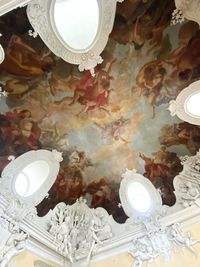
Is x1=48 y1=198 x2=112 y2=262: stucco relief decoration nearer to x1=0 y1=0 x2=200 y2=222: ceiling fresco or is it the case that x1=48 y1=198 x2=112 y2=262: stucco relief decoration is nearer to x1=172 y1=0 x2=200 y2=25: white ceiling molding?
x1=0 y1=0 x2=200 y2=222: ceiling fresco

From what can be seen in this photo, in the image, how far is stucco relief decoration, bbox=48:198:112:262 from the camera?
11219 millimetres

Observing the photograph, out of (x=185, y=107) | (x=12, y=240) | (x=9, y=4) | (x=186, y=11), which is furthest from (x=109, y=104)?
(x=12, y=240)

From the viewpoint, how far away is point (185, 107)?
9.82 m

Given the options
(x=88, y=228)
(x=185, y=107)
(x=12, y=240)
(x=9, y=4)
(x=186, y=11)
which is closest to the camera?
(x=9, y=4)

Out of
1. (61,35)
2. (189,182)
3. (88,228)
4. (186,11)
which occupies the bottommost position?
(189,182)

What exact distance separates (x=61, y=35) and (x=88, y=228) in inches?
267

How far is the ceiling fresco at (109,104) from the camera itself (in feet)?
28.0

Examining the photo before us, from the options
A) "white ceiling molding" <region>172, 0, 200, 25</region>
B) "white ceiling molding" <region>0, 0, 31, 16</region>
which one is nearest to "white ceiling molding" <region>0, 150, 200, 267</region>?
"white ceiling molding" <region>172, 0, 200, 25</region>

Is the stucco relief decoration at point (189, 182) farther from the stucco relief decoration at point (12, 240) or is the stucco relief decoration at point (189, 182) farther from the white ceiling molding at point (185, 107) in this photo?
the stucco relief decoration at point (12, 240)

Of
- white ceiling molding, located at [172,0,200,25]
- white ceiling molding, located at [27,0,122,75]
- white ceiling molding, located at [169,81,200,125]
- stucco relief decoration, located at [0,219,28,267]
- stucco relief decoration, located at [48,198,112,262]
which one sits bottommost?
stucco relief decoration, located at [0,219,28,267]

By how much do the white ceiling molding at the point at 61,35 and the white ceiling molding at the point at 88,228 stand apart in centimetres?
325

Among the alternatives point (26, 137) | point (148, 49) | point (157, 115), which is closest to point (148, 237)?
point (157, 115)

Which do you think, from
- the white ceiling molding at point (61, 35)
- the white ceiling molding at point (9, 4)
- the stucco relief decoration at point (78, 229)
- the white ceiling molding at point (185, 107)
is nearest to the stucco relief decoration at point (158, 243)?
the stucco relief decoration at point (78, 229)

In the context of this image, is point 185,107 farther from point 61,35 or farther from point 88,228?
point 88,228
